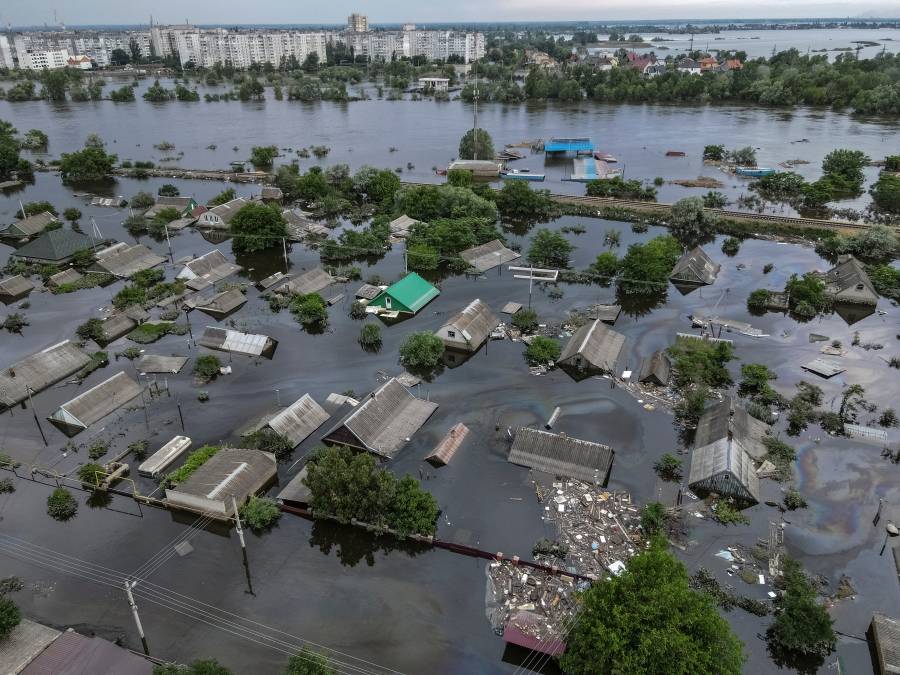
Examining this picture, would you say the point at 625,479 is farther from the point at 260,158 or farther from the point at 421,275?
the point at 260,158

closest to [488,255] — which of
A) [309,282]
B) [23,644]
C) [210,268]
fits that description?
[309,282]

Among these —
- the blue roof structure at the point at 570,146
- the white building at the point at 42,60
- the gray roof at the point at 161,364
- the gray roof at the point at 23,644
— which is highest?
the white building at the point at 42,60

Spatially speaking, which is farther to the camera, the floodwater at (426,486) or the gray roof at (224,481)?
the gray roof at (224,481)

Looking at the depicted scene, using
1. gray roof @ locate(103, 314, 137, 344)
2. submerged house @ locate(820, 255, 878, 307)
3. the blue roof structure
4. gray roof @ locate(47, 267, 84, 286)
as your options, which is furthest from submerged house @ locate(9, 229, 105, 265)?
the blue roof structure


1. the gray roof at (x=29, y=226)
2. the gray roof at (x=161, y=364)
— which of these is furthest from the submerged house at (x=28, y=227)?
the gray roof at (x=161, y=364)

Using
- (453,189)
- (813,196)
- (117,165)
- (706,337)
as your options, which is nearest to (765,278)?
(706,337)

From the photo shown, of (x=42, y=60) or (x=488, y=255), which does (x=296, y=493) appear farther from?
(x=42, y=60)

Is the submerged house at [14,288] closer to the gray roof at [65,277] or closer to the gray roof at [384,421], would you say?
the gray roof at [65,277]
